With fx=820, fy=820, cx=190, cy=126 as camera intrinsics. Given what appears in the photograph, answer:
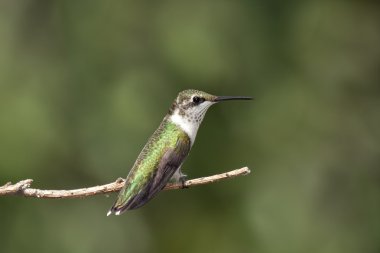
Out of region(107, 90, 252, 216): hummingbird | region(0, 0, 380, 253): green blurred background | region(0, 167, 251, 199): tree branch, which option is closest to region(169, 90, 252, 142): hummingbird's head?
region(107, 90, 252, 216): hummingbird

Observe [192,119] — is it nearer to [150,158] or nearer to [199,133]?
[150,158]

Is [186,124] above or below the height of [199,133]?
above

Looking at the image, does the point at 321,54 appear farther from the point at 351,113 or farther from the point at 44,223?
the point at 44,223

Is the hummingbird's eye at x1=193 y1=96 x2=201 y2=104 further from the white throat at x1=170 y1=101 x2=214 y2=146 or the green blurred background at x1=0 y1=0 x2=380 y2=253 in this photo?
the green blurred background at x1=0 y1=0 x2=380 y2=253

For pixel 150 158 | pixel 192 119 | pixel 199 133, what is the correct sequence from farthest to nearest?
pixel 199 133
pixel 192 119
pixel 150 158

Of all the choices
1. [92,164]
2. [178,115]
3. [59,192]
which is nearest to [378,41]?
[92,164]

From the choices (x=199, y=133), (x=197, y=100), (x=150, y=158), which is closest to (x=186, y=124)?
(x=197, y=100)

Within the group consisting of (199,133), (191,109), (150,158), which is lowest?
(199,133)

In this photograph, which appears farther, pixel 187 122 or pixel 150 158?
pixel 187 122
